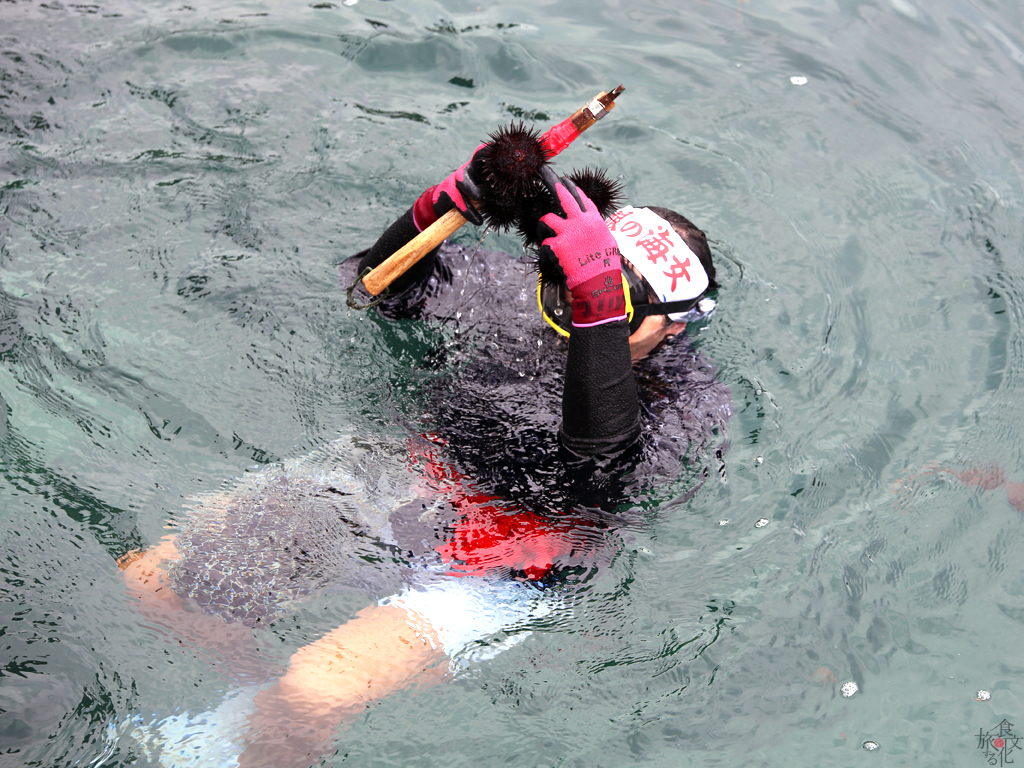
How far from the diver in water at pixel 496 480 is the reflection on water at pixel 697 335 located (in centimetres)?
14

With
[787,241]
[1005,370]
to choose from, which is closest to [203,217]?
[787,241]

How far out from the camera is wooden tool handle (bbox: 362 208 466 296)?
10.3 feet

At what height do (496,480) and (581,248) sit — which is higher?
(581,248)

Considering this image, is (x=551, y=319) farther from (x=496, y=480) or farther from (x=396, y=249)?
(x=396, y=249)

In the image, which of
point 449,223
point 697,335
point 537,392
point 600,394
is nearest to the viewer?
point 449,223

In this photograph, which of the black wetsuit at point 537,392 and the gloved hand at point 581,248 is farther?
the black wetsuit at point 537,392

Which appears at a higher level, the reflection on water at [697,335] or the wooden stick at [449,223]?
the wooden stick at [449,223]

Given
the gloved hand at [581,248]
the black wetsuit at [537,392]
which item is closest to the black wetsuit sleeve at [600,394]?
the black wetsuit at [537,392]

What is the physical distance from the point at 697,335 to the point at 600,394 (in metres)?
1.43

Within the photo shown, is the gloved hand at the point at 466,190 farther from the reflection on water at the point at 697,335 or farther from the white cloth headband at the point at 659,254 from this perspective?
the reflection on water at the point at 697,335

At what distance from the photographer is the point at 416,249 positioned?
318 cm

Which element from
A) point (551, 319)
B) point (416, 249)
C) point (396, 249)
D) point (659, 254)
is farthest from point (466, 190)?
point (659, 254)

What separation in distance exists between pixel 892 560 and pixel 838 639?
542 millimetres

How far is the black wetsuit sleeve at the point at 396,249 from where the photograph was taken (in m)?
3.79
